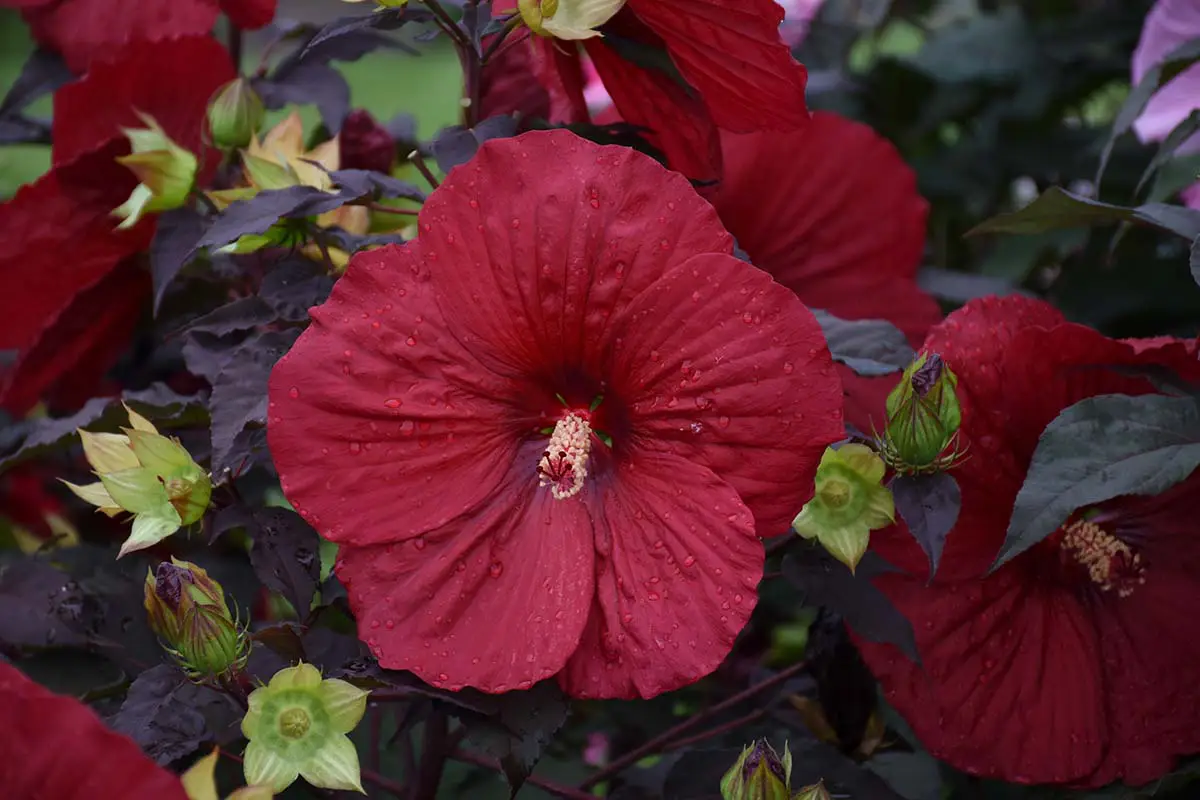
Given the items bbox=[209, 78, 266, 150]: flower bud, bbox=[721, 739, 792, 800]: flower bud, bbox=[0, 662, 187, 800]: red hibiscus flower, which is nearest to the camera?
bbox=[0, 662, 187, 800]: red hibiscus flower

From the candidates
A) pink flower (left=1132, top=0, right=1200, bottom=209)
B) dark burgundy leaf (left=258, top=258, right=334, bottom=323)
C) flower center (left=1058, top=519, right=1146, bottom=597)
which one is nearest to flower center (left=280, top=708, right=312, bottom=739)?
dark burgundy leaf (left=258, top=258, right=334, bottom=323)

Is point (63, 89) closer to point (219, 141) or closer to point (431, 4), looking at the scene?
point (219, 141)

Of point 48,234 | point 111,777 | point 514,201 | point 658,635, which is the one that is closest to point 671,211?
point 514,201

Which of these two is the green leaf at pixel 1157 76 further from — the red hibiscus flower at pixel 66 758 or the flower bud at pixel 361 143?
the red hibiscus flower at pixel 66 758

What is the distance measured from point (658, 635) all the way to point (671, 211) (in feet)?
0.66

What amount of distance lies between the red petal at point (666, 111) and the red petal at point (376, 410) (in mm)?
187

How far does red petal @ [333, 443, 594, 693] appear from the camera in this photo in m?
0.58

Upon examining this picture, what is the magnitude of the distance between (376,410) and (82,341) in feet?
1.20

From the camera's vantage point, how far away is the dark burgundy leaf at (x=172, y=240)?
2.52ft

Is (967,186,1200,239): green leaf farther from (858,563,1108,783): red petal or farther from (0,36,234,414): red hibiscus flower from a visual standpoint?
(0,36,234,414): red hibiscus flower

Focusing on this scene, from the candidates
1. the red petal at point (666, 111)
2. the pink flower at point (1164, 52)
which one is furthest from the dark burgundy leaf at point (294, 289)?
the pink flower at point (1164, 52)

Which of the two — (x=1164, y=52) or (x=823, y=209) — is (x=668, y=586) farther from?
(x=1164, y=52)

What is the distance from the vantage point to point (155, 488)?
25.6 inches

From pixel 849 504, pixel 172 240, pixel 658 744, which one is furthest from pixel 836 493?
pixel 172 240
